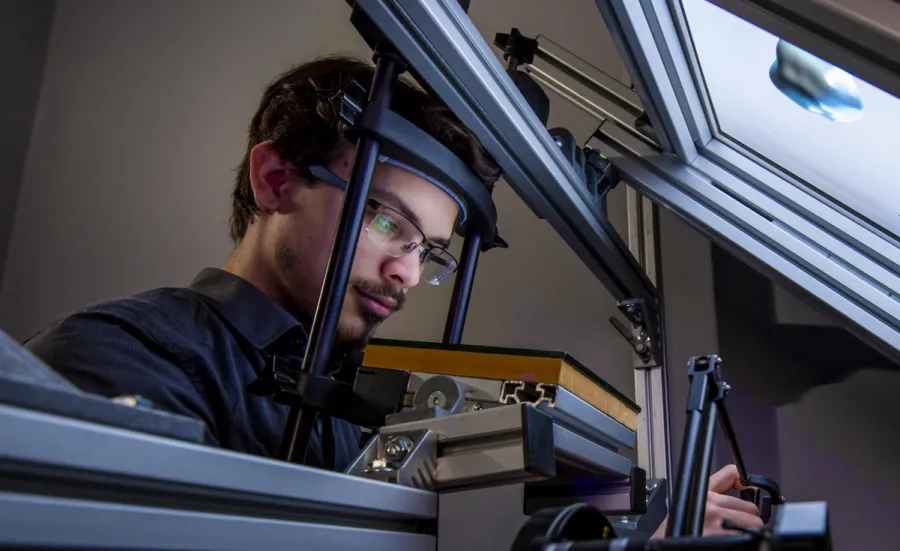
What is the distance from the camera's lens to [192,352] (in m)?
0.95

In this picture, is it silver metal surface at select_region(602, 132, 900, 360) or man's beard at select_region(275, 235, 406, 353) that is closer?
silver metal surface at select_region(602, 132, 900, 360)

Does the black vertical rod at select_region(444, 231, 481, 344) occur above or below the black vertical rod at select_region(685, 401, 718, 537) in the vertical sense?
above

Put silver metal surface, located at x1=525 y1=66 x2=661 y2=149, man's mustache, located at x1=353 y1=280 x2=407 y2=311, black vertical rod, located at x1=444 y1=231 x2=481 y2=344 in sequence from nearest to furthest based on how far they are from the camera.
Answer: man's mustache, located at x1=353 y1=280 x2=407 y2=311, silver metal surface, located at x1=525 y1=66 x2=661 y2=149, black vertical rod, located at x1=444 y1=231 x2=481 y2=344

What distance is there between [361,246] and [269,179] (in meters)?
0.24

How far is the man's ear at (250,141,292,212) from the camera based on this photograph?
1.29 m

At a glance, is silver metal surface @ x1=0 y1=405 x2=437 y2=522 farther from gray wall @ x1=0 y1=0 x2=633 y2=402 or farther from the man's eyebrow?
gray wall @ x1=0 y1=0 x2=633 y2=402

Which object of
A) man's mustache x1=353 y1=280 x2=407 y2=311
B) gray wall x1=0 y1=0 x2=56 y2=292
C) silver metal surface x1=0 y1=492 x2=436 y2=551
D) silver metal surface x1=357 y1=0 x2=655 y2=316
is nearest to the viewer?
silver metal surface x1=0 y1=492 x2=436 y2=551

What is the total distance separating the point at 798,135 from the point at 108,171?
2242 millimetres

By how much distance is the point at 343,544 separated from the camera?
1.63 ft

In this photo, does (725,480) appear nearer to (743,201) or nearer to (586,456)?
(586,456)

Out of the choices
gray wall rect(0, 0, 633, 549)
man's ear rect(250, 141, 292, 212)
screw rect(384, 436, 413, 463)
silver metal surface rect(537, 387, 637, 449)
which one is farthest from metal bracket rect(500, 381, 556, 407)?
gray wall rect(0, 0, 633, 549)

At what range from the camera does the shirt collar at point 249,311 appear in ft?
3.46

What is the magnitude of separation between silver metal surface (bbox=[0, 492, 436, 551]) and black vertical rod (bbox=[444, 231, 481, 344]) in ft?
3.15

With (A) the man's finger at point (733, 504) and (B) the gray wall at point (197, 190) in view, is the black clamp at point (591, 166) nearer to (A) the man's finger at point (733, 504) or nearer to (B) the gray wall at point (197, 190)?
(B) the gray wall at point (197, 190)
